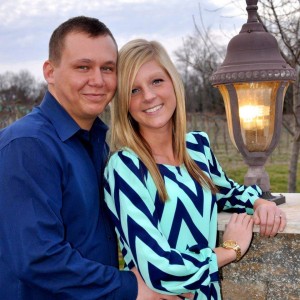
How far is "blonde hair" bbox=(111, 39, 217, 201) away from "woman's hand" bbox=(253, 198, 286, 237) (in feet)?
0.84

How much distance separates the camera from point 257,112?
105 inches

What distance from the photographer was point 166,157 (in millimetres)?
1996

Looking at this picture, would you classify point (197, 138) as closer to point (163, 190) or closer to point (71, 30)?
point (163, 190)

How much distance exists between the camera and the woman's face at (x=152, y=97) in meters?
1.87

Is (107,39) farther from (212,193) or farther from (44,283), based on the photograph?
(44,283)

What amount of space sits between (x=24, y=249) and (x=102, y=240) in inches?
13.9

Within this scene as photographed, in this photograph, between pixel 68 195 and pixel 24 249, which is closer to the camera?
pixel 24 249

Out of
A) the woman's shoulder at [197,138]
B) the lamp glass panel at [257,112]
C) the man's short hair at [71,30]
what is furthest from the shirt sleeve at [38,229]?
the lamp glass panel at [257,112]

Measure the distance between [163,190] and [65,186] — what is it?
13.7 inches

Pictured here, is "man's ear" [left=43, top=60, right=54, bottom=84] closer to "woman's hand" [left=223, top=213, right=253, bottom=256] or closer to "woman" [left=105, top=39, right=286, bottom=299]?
"woman" [left=105, top=39, right=286, bottom=299]

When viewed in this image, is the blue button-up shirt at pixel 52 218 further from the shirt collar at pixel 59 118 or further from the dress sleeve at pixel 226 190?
the dress sleeve at pixel 226 190

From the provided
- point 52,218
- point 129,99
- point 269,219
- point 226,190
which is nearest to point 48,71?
point 129,99

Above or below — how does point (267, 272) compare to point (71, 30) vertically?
below

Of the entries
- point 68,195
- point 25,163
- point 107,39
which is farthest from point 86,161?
point 107,39
